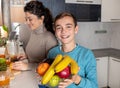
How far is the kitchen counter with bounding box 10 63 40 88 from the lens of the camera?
113 cm

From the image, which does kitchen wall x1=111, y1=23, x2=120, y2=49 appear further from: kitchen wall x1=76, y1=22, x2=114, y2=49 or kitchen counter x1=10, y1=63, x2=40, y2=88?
kitchen counter x1=10, y1=63, x2=40, y2=88

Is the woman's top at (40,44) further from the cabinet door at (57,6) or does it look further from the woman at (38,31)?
the cabinet door at (57,6)

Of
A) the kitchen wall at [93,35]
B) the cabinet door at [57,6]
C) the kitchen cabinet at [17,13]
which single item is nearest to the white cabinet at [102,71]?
the kitchen wall at [93,35]

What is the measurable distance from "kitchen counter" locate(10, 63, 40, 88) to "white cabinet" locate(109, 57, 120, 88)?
1845 millimetres

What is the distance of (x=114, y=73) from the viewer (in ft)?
9.93

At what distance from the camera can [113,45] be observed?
144 inches

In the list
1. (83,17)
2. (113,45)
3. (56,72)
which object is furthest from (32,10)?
(113,45)

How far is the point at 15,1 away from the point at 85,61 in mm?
2139

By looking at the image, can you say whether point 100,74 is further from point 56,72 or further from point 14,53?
point 56,72

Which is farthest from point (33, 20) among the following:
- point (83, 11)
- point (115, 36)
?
point (115, 36)

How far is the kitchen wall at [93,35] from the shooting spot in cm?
345

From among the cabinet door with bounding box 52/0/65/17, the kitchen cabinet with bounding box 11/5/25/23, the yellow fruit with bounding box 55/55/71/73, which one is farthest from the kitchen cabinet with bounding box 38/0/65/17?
the yellow fruit with bounding box 55/55/71/73

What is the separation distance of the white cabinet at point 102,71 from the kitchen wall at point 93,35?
52 cm

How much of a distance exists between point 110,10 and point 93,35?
0.64 meters
